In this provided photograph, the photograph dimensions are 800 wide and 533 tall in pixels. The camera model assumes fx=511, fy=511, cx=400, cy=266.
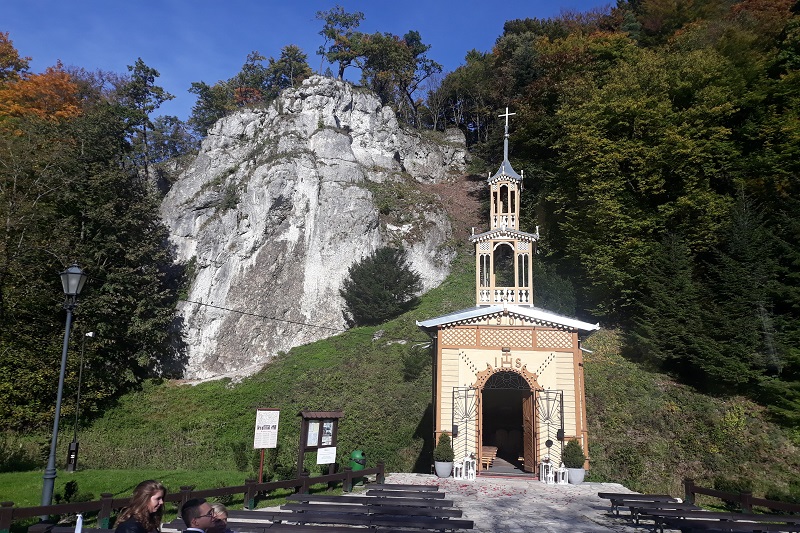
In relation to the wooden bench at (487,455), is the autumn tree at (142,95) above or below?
above

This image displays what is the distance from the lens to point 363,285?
106 feet

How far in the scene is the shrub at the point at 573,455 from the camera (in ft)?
49.2

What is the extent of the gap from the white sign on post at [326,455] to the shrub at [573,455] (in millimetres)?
6856

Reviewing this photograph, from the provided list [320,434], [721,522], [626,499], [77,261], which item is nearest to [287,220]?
[77,261]

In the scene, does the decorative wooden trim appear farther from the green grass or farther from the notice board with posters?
the green grass

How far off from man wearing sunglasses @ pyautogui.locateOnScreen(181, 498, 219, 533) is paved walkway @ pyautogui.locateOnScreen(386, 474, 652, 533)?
6178 millimetres

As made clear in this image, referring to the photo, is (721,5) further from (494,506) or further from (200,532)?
(200,532)

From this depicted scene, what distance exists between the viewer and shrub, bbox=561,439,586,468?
49.2 feet

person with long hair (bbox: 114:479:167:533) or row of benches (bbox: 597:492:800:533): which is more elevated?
person with long hair (bbox: 114:479:167:533)

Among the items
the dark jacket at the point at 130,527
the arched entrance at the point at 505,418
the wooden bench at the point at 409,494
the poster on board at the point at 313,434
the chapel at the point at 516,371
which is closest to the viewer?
the dark jacket at the point at 130,527

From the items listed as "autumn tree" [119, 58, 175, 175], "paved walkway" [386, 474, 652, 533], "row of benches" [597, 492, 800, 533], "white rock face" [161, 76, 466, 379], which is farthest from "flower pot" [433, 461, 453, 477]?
"autumn tree" [119, 58, 175, 175]

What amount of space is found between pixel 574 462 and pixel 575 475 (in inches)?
15.3

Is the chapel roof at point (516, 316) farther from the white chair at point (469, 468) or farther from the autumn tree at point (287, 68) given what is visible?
the autumn tree at point (287, 68)

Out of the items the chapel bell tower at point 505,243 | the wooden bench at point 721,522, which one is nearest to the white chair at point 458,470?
the chapel bell tower at point 505,243
